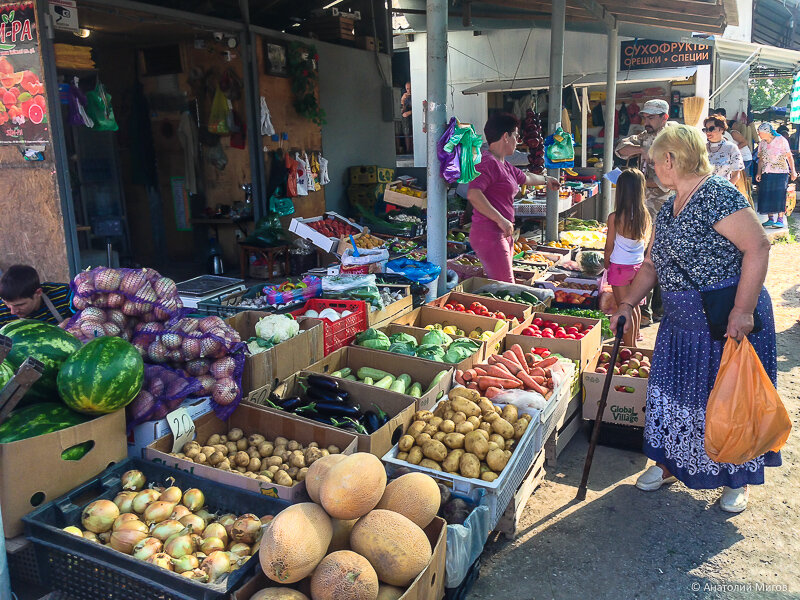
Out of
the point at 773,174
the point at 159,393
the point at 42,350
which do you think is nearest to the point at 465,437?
the point at 159,393

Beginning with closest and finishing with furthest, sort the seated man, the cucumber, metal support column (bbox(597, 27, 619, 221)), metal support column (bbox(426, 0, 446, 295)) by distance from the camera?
the seated man < the cucumber < metal support column (bbox(426, 0, 446, 295)) < metal support column (bbox(597, 27, 619, 221))

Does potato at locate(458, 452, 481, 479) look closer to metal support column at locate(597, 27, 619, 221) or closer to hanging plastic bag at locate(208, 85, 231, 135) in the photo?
hanging plastic bag at locate(208, 85, 231, 135)

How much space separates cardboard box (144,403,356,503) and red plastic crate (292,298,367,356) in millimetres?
982

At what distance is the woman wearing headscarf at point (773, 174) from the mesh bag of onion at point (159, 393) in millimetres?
13653

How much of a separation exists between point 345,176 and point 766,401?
871 cm

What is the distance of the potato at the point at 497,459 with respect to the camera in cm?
334

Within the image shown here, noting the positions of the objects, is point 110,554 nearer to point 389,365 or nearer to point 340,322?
point 389,365

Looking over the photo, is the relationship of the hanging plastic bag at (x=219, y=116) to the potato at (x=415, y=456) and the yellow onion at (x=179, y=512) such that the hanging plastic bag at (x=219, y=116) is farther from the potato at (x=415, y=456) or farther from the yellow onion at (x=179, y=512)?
the yellow onion at (x=179, y=512)

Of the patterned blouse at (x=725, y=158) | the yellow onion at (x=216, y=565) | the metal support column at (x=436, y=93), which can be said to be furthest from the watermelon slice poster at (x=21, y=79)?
the patterned blouse at (x=725, y=158)

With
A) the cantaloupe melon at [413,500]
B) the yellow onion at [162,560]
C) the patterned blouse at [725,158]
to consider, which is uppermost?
the patterned blouse at [725,158]

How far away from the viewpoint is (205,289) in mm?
5793

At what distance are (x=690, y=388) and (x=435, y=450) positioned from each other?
4.74ft

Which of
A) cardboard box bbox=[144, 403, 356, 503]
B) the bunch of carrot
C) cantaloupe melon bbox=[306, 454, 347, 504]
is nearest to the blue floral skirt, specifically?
the bunch of carrot

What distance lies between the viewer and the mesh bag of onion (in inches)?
128
